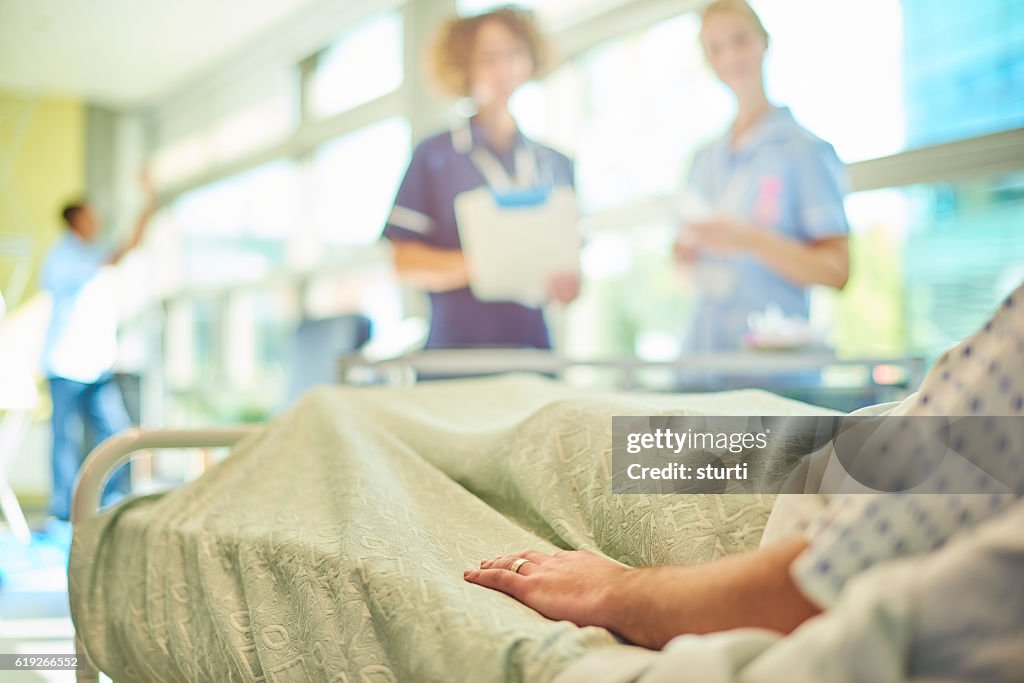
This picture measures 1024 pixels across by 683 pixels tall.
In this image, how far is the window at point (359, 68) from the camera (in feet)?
15.5

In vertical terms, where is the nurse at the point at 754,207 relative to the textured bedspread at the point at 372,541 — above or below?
above

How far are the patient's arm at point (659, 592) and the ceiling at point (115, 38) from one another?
4837mm

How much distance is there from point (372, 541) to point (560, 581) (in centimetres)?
23

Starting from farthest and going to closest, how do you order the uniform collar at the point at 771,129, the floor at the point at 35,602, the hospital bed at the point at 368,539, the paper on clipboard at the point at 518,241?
the uniform collar at the point at 771,129, the paper on clipboard at the point at 518,241, the floor at the point at 35,602, the hospital bed at the point at 368,539

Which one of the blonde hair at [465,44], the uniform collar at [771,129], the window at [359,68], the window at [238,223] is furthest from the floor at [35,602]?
the window at [359,68]

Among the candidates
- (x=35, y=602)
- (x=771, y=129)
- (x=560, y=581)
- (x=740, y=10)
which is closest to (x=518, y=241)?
(x=771, y=129)

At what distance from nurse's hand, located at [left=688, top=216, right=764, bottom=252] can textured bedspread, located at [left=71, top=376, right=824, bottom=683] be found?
3.37 ft

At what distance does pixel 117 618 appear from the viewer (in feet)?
4.02

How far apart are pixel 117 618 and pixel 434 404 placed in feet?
2.19

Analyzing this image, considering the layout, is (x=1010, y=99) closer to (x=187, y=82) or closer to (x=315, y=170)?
(x=315, y=170)

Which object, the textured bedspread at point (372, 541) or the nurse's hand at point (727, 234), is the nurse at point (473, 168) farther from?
the textured bedspread at point (372, 541)

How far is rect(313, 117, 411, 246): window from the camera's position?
188 inches

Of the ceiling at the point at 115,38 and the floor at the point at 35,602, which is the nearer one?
the floor at the point at 35,602

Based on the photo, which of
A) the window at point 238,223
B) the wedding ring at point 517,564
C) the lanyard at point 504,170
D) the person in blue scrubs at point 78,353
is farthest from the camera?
the window at point 238,223
